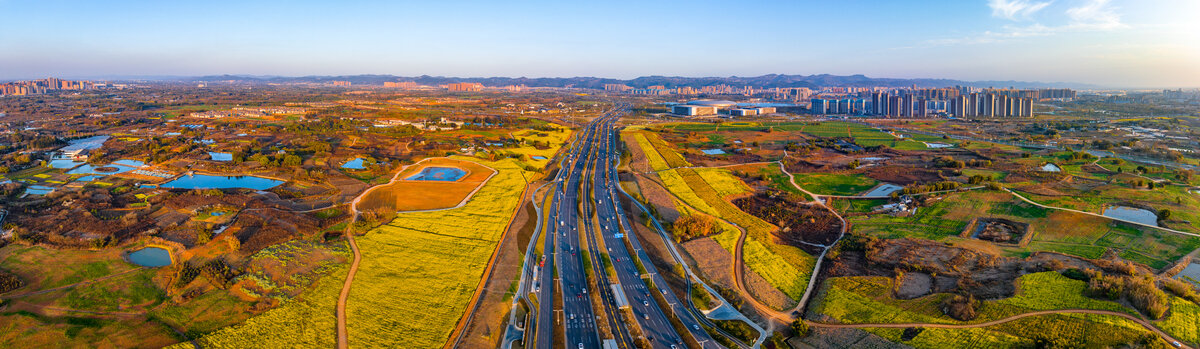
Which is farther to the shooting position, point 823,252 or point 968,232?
point 968,232

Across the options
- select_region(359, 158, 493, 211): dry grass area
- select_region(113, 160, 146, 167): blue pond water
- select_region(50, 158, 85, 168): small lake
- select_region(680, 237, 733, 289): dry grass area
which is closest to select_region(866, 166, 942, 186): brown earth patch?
select_region(680, 237, 733, 289): dry grass area

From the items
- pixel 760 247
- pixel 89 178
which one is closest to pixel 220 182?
pixel 89 178

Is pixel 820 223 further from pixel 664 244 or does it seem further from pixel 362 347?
pixel 362 347

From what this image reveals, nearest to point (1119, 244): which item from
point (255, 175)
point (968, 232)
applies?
point (968, 232)

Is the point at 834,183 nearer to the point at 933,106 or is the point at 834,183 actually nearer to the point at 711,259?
the point at 711,259

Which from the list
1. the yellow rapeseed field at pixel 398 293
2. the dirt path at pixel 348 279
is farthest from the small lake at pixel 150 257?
the yellow rapeseed field at pixel 398 293

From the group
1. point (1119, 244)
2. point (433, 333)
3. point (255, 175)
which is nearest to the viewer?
point (433, 333)

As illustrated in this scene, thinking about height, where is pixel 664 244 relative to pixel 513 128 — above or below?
below
